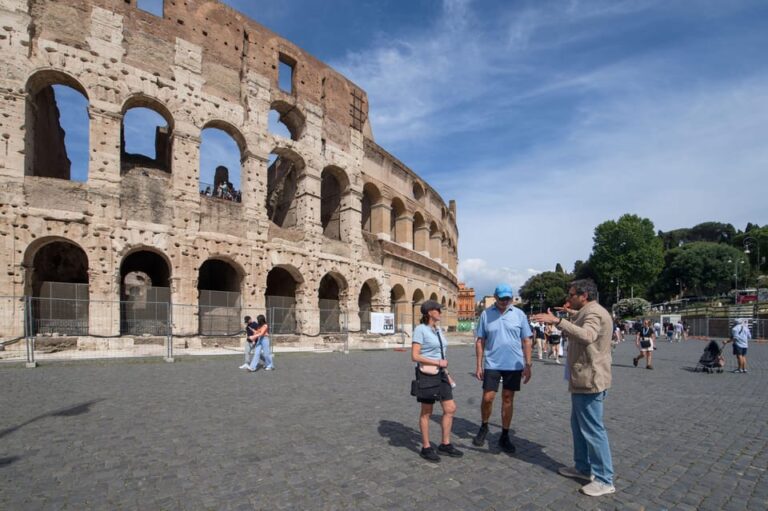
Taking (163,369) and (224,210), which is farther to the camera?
(224,210)

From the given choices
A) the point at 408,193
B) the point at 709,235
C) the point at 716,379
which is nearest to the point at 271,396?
the point at 716,379

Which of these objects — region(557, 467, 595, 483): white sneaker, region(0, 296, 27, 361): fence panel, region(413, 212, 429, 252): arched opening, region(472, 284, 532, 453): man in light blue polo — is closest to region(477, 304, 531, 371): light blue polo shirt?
region(472, 284, 532, 453): man in light blue polo

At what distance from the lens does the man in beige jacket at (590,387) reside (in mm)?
3623

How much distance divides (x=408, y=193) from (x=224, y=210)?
516 inches

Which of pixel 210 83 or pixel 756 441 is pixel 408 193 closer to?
pixel 210 83

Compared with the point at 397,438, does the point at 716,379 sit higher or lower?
lower

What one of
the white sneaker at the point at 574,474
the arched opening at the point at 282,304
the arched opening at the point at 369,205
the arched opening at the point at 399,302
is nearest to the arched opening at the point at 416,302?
the arched opening at the point at 399,302

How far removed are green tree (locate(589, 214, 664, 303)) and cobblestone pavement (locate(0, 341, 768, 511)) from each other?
59.8 m

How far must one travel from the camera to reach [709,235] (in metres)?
96.0

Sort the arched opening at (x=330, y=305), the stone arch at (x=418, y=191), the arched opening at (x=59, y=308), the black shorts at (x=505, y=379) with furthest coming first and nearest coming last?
the stone arch at (x=418, y=191) → the arched opening at (x=330, y=305) → the arched opening at (x=59, y=308) → the black shorts at (x=505, y=379)

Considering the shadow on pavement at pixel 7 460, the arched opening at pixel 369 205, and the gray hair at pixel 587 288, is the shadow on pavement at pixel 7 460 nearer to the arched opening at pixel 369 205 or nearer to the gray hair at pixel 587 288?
the gray hair at pixel 587 288

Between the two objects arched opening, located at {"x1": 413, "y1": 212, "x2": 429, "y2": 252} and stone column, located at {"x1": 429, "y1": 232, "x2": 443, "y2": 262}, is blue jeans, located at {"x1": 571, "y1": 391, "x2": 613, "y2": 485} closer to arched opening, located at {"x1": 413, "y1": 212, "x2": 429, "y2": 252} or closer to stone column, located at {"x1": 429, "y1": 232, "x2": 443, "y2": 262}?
arched opening, located at {"x1": 413, "y1": 212, "x2": 429, "y2": 252}

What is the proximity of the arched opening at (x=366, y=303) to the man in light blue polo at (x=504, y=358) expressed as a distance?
18.2m

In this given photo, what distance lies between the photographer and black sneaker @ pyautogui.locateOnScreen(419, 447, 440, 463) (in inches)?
167
